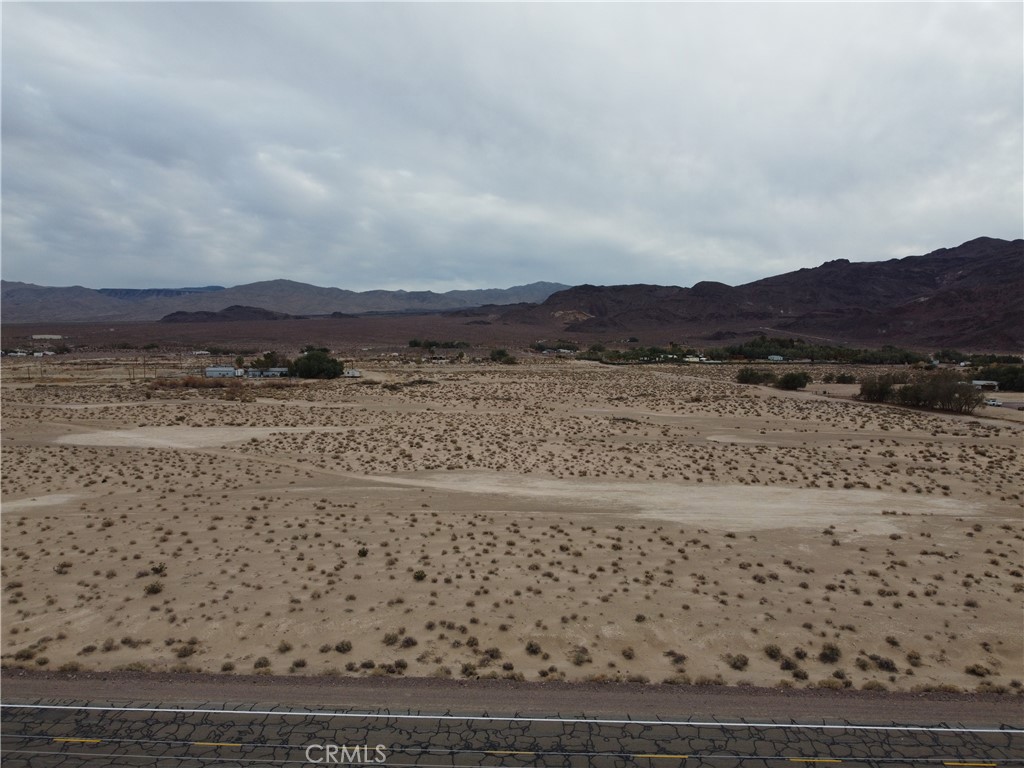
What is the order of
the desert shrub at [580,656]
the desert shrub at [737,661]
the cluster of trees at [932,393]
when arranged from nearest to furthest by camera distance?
the desert shrub at [737,661] < the desert shrub at [580,656] < the cluster of trees at [932,393]

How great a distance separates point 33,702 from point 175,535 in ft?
30.9

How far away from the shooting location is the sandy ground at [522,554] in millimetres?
12344

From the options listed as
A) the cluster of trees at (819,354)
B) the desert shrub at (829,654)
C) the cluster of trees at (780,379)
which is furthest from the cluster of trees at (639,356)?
the desert shrub at (829,654)

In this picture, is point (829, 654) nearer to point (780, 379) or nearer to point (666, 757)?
point (666, 757)

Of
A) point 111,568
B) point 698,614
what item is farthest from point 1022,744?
point 111,568

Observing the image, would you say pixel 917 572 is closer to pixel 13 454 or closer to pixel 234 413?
pixel 13 454

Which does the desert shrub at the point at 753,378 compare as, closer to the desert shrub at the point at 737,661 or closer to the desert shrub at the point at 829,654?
the desert shrub at the point at 829,654

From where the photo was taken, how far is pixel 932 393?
50469mm

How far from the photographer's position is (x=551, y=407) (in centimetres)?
5100

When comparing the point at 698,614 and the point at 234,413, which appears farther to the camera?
the point at 234,413

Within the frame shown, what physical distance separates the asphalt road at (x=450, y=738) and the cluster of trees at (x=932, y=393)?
47.4m

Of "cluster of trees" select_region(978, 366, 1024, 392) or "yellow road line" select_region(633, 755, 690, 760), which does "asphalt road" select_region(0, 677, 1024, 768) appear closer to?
"yellow road line" select_region(633, 755, 690, 760)
